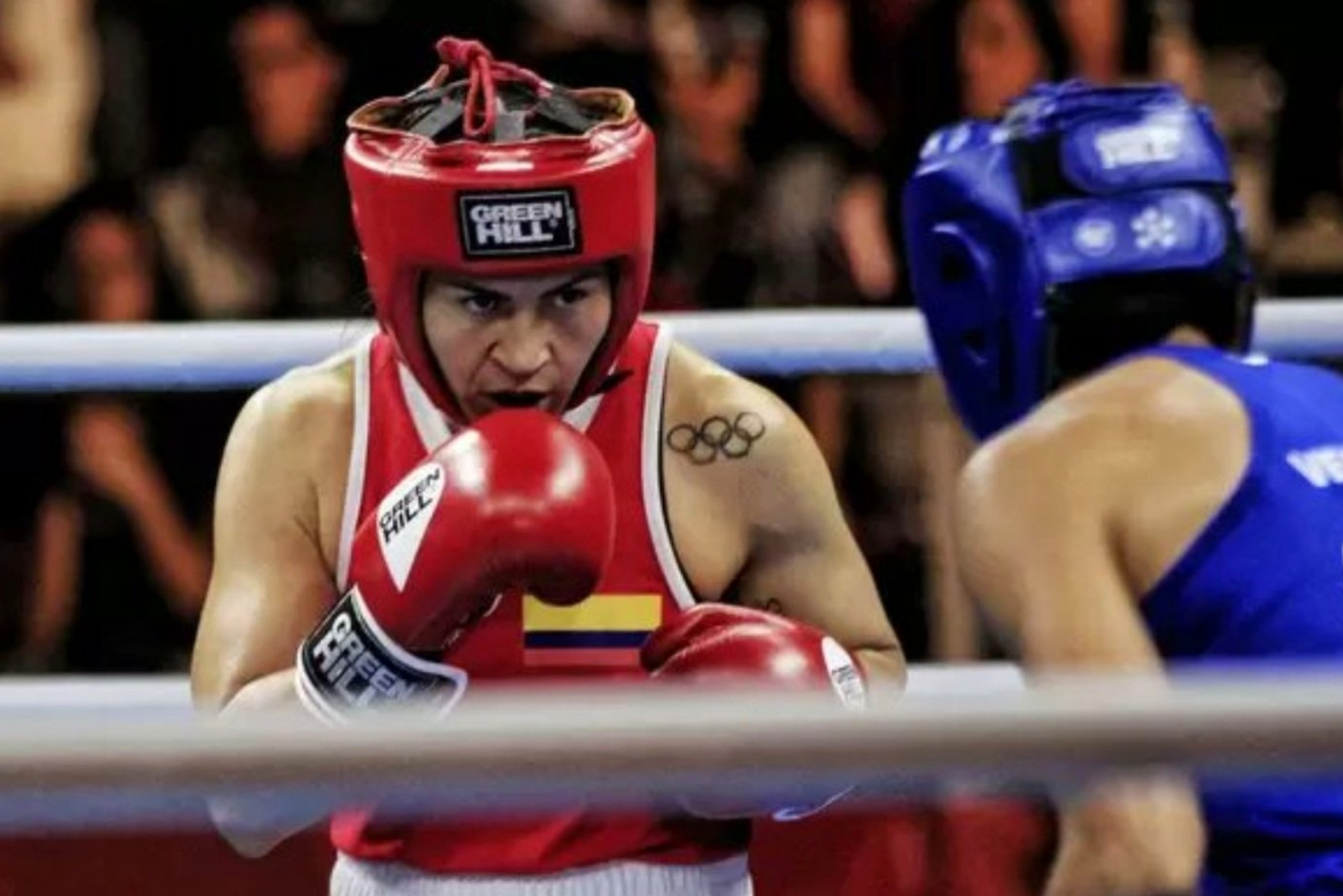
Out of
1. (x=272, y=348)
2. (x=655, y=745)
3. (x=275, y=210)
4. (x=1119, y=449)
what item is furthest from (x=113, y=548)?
(x=655, y=745)

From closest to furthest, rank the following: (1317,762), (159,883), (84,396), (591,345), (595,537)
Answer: (1317,762)
(595,537)
(591,345)
(159,883)
(84,396)

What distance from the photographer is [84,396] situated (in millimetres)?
2805

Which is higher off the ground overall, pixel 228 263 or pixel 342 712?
pixel 342 712

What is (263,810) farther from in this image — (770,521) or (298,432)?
(770,521)

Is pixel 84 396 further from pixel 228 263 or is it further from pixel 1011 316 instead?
pixel 1011 316

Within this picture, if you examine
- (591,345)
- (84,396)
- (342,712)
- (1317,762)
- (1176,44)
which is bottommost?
(84,396)

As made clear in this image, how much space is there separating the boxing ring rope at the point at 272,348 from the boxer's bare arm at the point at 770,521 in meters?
0.35

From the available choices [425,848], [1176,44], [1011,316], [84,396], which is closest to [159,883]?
[425,848]

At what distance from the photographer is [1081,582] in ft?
4.14

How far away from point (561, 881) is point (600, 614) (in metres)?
0.16

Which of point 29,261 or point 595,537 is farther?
point 29,261

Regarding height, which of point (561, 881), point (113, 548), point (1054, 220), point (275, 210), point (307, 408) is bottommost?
point (113, 548)

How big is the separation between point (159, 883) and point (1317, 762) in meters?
1.19

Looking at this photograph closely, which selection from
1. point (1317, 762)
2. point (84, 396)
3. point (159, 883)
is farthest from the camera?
point (84, 396)
